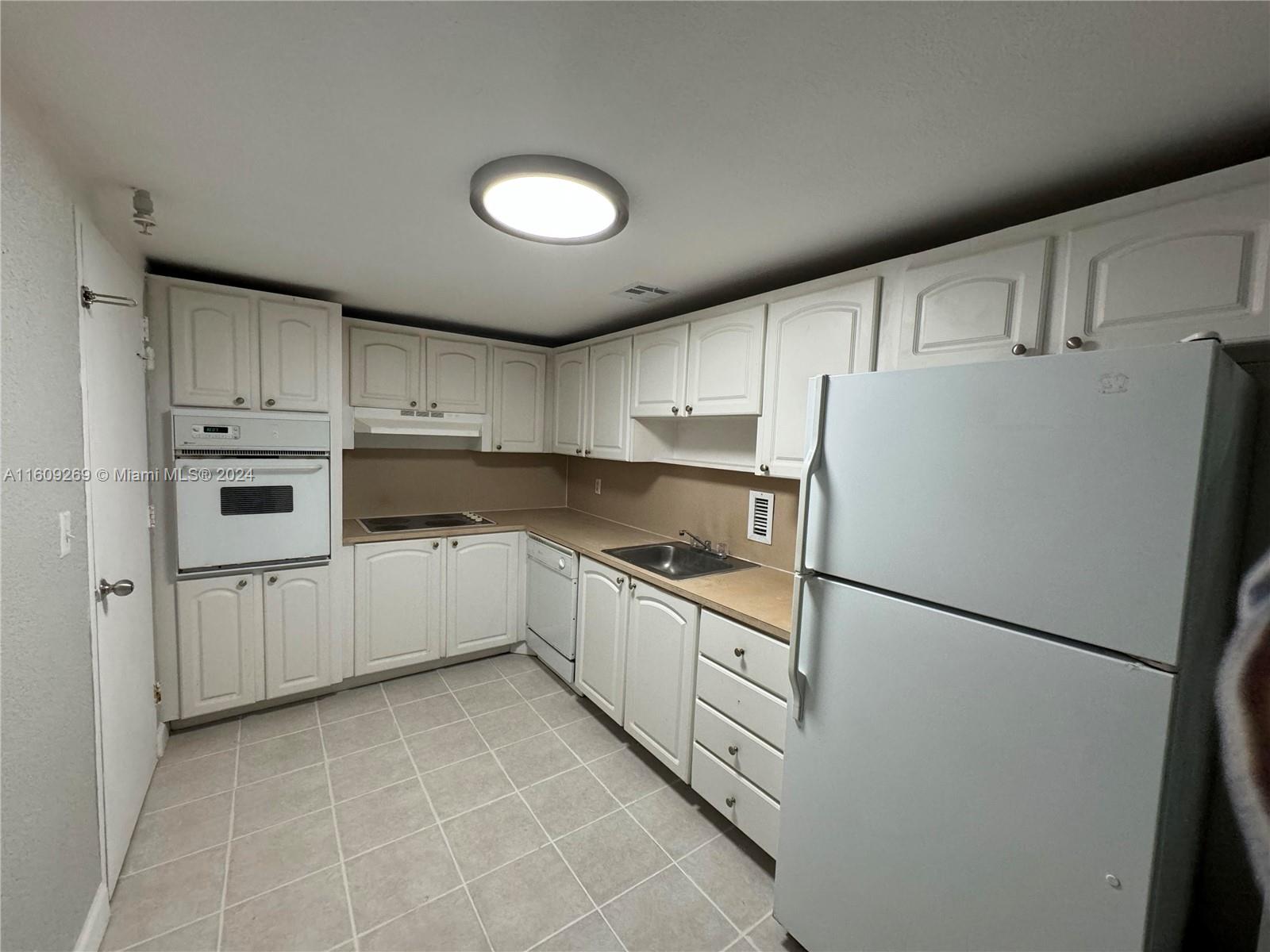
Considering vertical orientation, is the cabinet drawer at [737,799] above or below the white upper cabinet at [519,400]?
below

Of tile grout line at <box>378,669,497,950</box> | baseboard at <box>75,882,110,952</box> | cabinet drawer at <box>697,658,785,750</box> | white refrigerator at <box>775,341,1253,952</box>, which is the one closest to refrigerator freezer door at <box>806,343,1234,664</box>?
white refrigerator at <box>775,341,1253,952</box>

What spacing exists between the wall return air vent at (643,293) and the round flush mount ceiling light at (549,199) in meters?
0.74

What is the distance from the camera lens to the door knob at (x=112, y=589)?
1441 millimetres

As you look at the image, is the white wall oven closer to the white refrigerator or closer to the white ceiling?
the white ceiling

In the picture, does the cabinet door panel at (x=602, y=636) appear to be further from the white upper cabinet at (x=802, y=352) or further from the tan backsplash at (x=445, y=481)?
the tan backsplash at (x=445, y=481)

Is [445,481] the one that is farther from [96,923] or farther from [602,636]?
[96,923]

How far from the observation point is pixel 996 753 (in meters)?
1.02

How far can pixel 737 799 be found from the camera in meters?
1.79

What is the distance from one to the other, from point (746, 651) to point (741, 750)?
0.36m

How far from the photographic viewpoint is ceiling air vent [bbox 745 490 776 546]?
2.41 metres

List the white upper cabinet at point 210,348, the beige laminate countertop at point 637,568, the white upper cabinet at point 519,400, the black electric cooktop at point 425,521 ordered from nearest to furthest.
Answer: the beige laminate countertop at point 637,568 → the white upper cabinet at point 210,348 → the black electric cooktop at point 425,521 → the white upper cabinet at point 519,400

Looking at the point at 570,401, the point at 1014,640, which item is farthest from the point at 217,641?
the point at 1014,640

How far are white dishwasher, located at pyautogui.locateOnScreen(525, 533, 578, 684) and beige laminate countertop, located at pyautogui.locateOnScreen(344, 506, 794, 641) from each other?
0.11m

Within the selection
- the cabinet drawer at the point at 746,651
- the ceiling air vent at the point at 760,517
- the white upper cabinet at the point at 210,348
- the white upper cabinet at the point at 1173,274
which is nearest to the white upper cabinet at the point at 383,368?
the white upper cabinet at the point at 210,348
